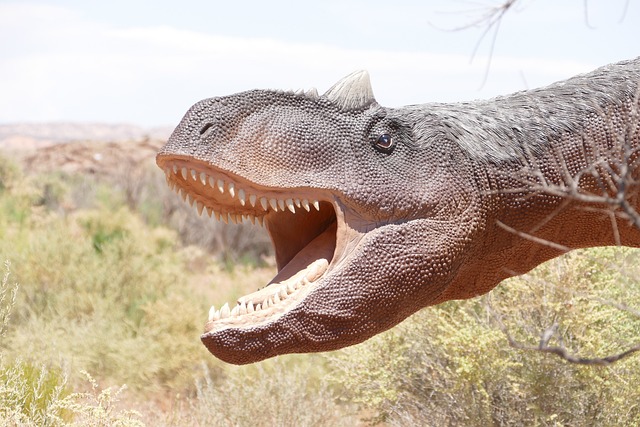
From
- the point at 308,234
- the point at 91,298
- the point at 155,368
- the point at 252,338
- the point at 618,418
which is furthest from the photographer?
the point at 91,298

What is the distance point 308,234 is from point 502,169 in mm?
793

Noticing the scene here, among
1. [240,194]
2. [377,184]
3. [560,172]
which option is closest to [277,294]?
[240,194]

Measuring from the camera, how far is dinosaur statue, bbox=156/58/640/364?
10.3 feet

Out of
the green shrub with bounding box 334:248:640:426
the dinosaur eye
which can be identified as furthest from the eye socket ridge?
the green shrub with bounding box 334:248:640:426

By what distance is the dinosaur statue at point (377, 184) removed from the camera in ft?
10.3

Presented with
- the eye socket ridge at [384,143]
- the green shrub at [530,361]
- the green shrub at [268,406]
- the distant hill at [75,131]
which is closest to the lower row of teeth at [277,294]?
the eye socket ridge at [384,143]

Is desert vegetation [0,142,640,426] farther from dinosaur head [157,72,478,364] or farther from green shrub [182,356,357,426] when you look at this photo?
dinosaur head [157,72,478,364]

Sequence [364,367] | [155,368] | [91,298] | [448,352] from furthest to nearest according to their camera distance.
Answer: [91,298]
[155,368]
[364,367]
[448,352]

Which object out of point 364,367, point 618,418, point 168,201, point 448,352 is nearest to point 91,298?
point 364,367

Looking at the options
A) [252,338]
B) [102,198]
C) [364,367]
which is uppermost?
[252,338]

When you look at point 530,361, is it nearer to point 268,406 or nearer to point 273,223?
point 268,406

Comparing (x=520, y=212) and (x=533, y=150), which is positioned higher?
(x=533, y=150)

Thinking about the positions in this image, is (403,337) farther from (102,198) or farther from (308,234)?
(102,198)

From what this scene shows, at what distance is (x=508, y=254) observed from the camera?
3479mm
